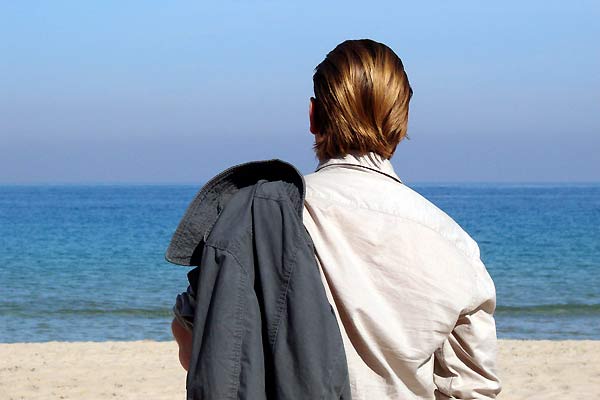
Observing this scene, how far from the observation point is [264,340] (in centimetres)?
180

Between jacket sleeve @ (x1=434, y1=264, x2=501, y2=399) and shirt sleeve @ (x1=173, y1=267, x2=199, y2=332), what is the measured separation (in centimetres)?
54

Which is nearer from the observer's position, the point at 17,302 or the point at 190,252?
the point at 190,252

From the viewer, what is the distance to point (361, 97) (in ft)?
6.42

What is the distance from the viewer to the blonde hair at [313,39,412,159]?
6.41 ft

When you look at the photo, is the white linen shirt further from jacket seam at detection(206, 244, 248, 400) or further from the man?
jacket seam at detection(206, 244, 248, 400)

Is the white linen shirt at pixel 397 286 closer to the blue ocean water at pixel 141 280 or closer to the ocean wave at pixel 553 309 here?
the blue ocean water at pixel 141 280

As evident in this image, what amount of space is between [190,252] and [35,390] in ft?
21.9

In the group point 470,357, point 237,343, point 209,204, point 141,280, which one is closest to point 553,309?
point 141,280

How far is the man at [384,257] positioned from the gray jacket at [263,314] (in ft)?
0.35

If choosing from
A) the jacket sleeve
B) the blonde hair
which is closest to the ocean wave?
the jacket sleeve

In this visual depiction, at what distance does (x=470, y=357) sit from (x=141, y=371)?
286 inches

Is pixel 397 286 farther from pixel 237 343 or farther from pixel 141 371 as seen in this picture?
pixel 141 371

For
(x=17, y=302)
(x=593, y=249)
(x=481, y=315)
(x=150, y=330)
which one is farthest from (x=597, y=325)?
(x=593, y=249)

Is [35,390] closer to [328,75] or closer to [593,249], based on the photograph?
[328,75]
